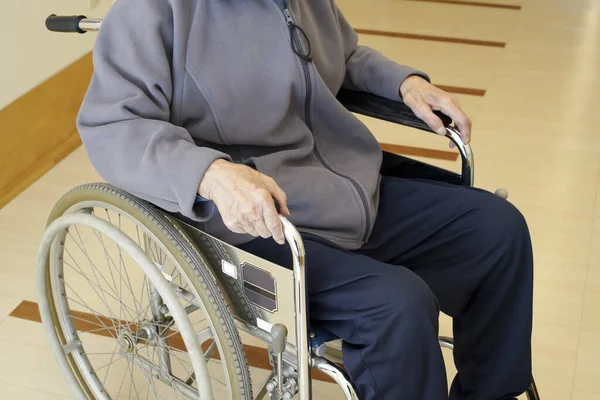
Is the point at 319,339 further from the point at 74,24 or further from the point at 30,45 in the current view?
the point at 30,45

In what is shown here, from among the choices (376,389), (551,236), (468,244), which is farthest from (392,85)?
(551,236)

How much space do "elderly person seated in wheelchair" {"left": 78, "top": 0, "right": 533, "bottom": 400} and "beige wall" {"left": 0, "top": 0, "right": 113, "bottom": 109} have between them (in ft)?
4.39

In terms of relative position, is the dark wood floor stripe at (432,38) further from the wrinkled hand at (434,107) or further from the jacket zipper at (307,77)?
the jacket zipper at (307,77)

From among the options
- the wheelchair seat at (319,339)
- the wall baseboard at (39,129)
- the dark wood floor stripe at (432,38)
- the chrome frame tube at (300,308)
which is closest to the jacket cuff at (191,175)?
the chrome frame tube at (300,308)

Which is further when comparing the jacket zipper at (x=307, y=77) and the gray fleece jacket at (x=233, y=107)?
the jacket zipper at (x=307, y=77)

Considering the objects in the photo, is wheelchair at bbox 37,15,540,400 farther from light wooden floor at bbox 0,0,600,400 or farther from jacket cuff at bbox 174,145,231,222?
light wooden floor at bbox 0,0,600,400

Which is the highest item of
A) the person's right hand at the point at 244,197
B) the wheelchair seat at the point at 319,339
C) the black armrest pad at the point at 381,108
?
the person's right hand at the point at 244,197

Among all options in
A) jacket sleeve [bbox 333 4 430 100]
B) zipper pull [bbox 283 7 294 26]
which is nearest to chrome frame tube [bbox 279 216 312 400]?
zipper pull [bbox 283 7 294 26]

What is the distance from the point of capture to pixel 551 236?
2545 millimetres

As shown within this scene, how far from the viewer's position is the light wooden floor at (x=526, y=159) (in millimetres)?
2045

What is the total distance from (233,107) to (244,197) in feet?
0.99

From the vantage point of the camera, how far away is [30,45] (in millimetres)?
2729

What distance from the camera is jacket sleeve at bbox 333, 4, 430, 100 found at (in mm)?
1686

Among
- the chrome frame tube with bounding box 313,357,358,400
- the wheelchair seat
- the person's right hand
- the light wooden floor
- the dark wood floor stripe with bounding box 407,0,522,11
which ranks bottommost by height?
the light wooden floor
